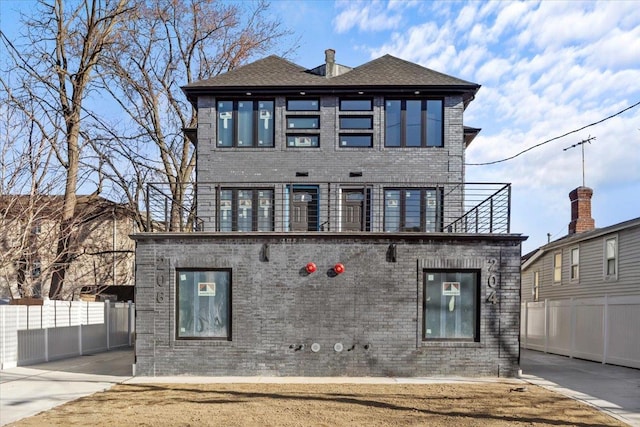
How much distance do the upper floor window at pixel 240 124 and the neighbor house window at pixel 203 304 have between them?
16.1 ft

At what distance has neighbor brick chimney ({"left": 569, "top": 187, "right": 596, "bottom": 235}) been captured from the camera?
23.2m

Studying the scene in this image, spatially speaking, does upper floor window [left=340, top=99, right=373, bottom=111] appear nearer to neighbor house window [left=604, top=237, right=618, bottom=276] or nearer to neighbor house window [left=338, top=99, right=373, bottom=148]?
neighbor house window [left=338, top=99, right=373, bottom=148]

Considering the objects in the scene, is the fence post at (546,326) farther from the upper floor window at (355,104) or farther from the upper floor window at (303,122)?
the upper floor window at (303,122)

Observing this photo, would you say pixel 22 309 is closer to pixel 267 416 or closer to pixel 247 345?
pixel 247 345

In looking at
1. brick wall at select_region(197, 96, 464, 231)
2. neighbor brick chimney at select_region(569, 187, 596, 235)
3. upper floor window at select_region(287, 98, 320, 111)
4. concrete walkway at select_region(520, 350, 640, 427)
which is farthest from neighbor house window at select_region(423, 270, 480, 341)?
neighbor brick chimney at select_region(569, 187, 596, 235)

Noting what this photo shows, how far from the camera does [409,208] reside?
14.6 metres

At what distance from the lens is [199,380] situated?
10711 millimetres

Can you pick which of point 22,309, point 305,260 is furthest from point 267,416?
point 22,309

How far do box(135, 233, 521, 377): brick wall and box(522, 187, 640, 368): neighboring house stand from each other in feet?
15.6

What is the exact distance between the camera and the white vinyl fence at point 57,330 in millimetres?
13250

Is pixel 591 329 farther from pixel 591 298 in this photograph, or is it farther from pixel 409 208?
pixel 409 208

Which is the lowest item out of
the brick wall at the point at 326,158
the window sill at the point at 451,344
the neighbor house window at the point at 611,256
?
the window sill at the point at 451,344

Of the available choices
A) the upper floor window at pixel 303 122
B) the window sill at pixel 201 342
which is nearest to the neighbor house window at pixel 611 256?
the upper floor window at pixel 303 122

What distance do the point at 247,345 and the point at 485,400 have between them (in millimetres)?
4971
